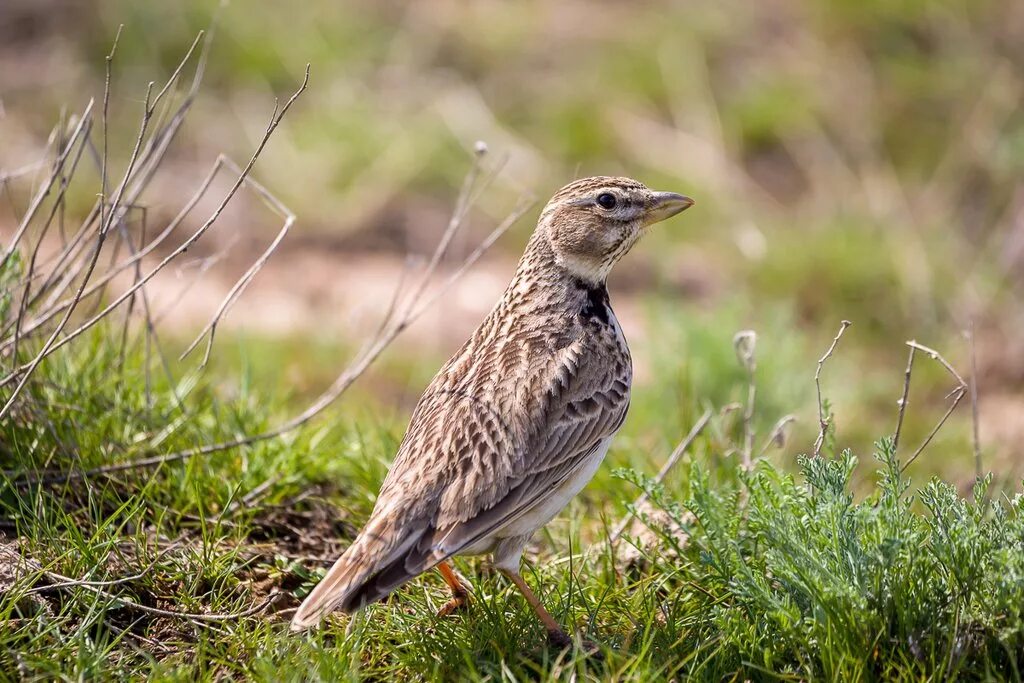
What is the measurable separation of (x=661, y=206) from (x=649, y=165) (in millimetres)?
4758

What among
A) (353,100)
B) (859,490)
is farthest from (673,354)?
(353,100)

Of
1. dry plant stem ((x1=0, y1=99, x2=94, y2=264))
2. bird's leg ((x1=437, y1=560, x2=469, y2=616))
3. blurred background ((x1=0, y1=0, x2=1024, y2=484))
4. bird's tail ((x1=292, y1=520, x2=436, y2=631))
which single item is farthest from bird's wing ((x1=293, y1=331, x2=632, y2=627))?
blurred background ((x1=0, y1=0, x2=1024, y2=484))

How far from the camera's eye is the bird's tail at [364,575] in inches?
156

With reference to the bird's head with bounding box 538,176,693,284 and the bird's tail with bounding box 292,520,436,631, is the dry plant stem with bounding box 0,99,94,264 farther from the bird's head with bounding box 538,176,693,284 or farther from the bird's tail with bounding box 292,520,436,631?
the bird's head with bounding box 538,176,693,284

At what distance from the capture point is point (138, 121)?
33.0 ft

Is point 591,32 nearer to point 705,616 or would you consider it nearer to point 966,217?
point 966,217

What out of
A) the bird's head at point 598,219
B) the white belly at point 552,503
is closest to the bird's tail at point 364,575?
the white belly at point 552,503

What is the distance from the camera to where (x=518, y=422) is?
4523mm

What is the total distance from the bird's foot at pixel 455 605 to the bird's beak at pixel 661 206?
1.66 m

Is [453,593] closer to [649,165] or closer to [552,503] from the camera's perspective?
[552,503]

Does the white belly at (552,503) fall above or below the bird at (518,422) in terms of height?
below

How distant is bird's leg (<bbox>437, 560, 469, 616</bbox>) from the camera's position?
181 inches

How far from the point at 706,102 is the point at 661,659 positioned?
6984 mm

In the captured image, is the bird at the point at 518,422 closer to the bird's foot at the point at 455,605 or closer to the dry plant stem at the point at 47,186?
the bird's foot at the point at 455,605
